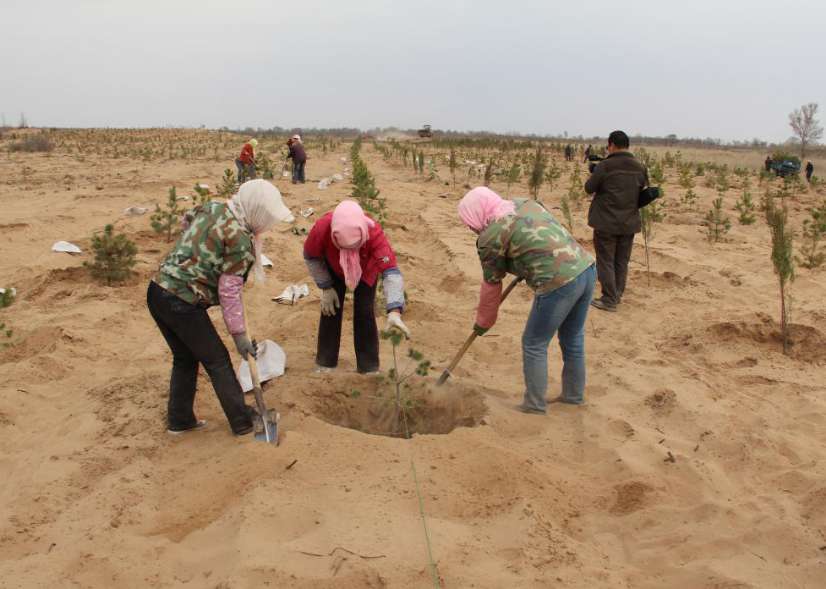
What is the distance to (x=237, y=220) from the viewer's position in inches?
119

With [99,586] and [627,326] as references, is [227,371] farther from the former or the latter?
[627,326]

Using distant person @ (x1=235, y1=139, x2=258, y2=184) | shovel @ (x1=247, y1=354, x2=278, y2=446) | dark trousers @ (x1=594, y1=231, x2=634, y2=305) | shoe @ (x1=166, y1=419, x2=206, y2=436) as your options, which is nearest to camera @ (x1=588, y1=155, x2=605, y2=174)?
dark trousers @ (x1=594, y1=231, x2=634, y2=305)

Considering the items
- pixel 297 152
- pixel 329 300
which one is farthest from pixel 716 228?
pixel 297 152

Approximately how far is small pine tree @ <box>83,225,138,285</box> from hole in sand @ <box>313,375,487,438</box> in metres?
2.93

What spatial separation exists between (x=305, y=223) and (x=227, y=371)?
5750 mm

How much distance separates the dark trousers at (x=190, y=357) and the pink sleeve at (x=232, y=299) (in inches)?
6.1

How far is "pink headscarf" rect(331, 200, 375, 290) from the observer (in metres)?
3.53

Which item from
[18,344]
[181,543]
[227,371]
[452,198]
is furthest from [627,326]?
[452,198]

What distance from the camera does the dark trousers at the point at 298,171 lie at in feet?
42.7

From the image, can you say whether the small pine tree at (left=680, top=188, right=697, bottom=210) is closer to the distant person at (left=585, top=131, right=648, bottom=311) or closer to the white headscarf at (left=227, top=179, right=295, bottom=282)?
the distant person at (left=585, top=131, right=648, bottom=311)

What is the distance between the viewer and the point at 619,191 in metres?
5.49

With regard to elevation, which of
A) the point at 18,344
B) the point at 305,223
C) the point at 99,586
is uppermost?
the point at 305,223

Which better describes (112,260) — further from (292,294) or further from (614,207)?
(614,207)

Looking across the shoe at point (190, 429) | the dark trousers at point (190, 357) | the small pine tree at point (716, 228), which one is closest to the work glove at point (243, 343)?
the dark trousers at point (190, 357)
